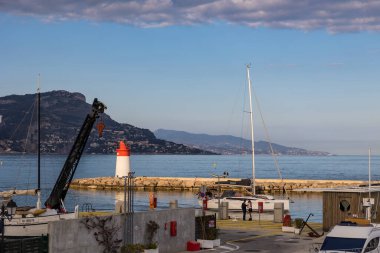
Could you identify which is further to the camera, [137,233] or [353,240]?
[137,233]

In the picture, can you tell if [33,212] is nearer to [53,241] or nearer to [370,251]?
[53,241]

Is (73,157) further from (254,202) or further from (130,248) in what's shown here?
(254,202)

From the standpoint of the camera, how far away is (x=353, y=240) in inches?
1147

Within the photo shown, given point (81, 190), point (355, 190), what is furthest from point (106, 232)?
point (81, 190)

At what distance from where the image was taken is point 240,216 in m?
68.8

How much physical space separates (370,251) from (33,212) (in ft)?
55.7

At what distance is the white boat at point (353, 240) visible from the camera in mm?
28828

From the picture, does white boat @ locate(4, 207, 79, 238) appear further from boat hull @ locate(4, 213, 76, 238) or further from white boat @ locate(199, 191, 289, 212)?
white boat @ locate(199, 191, 289, 212)

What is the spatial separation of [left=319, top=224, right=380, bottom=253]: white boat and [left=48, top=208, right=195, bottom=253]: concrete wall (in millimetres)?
9445

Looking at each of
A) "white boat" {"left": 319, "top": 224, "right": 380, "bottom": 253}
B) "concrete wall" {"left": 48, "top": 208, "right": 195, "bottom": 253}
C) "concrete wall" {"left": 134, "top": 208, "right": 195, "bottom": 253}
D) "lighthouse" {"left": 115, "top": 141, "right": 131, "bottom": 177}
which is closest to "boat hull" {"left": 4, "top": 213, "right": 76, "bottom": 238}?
"concrete wall" {"left": 48, "top": 208, "right": 195, "bottom": 253}

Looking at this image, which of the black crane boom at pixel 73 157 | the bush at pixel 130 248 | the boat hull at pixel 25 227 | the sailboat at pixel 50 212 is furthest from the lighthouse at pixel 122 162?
the bush at pixel 130 248

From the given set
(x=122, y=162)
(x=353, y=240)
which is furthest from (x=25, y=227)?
(x=122, y=162)

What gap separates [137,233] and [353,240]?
35.2 feet

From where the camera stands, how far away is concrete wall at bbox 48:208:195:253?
94.9 ft
